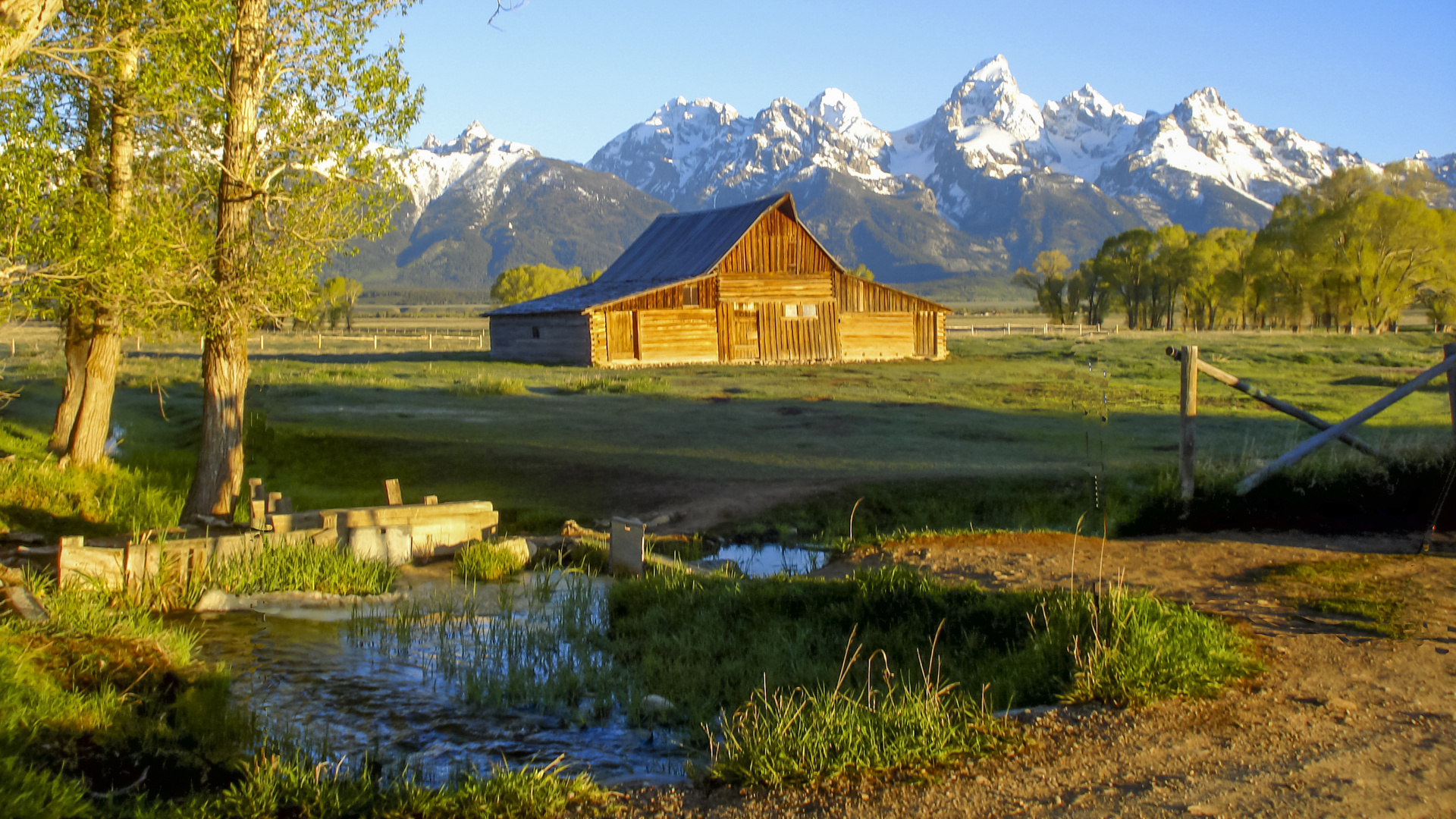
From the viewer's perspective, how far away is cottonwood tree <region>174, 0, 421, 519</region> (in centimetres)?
1406

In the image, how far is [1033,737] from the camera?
5.77 metres

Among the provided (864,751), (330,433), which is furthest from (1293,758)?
(330,433)

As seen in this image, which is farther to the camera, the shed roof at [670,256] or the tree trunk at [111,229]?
the shed roof at [670,256]

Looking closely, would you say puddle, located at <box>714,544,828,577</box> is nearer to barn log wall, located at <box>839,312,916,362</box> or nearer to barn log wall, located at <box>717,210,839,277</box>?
barn log wall, located at <box>717,210,839,277</box>

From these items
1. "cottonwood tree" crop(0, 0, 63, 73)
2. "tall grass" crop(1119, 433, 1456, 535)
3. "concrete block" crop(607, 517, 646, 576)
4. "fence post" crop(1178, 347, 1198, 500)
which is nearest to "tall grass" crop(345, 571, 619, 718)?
"concrete block" crop(607, 517, 646, 576)

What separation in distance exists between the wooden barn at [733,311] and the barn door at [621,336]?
0.04 meters

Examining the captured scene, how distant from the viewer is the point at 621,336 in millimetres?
46156

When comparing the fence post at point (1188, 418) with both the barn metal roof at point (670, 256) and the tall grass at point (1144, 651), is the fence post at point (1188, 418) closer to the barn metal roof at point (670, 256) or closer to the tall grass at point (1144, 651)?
the tall grass at point (1144, 651)

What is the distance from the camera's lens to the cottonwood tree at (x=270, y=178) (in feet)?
46.1

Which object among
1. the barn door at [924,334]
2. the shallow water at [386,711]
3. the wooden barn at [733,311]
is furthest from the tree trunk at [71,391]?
the barn door at [924,334]

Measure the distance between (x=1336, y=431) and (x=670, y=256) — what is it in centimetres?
4372

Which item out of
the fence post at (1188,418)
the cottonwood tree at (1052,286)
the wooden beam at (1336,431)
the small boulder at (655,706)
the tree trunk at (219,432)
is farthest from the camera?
the cottonwood tree at (1052,286)

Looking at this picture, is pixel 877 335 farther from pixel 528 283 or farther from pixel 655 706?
pixel 528 283

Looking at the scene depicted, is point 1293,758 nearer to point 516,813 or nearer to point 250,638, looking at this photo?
point 516,813
